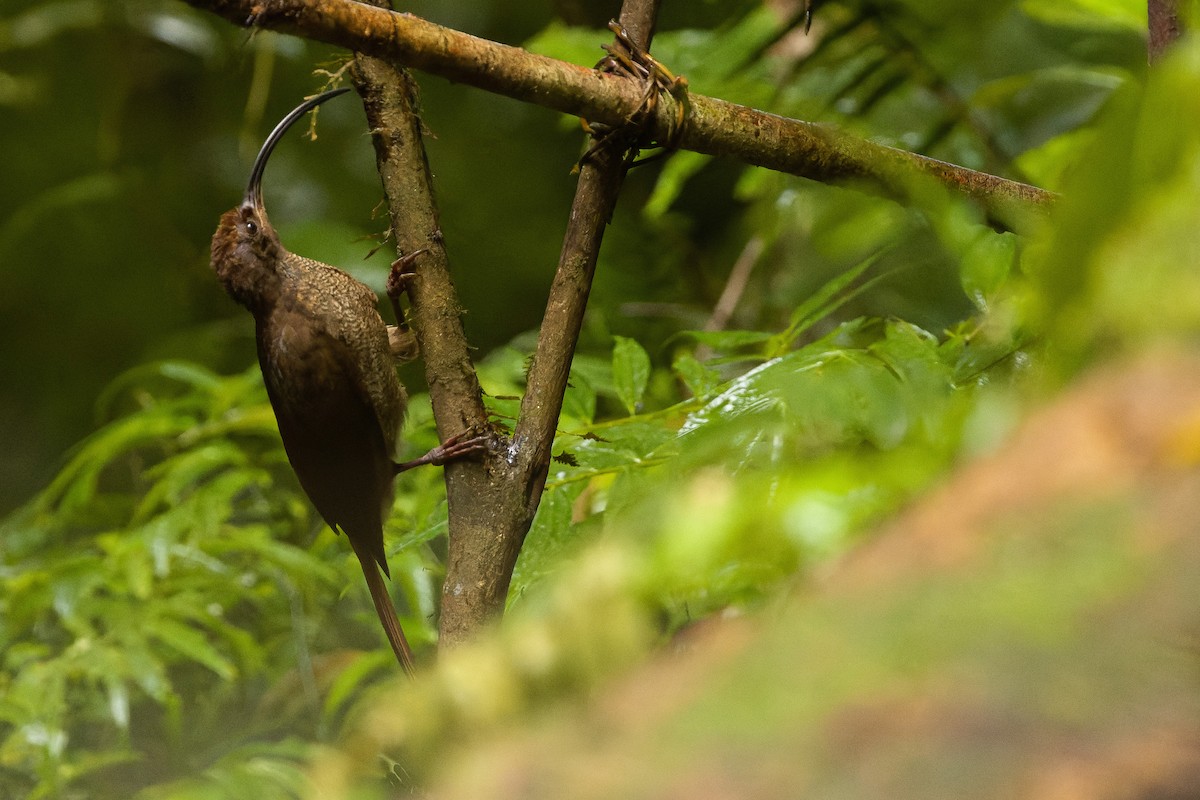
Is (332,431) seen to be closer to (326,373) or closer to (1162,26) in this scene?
(326,373)

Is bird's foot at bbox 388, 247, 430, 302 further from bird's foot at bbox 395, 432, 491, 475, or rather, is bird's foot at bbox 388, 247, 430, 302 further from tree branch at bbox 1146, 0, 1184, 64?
tree branch at bbox 1146, 0, 1184, 64

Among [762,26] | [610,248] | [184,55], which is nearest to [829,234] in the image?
[762,26]

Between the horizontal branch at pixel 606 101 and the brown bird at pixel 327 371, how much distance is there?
487 mm

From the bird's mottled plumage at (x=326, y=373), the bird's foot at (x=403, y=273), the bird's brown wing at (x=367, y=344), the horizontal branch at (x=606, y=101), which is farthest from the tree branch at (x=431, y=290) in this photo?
the bird's brown wing at (x=367, y=344)

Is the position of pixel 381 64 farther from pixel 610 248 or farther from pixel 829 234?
pixel 610 248

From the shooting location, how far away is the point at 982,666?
276 millimetres

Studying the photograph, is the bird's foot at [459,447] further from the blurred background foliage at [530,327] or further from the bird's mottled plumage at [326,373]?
the bird's mottled plumage at [326,373]

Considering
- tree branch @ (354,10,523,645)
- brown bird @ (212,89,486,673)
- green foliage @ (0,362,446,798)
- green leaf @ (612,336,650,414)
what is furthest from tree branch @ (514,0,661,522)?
green foliage @ (0,362,446,798)

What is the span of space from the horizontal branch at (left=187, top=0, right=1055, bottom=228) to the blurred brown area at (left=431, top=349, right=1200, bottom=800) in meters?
0.46

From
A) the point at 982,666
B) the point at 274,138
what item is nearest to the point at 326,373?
the point at 274,138

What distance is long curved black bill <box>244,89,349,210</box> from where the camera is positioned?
41.7 inches

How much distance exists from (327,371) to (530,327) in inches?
51.8

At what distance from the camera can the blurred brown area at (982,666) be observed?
0.83ft

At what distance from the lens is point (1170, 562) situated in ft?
0.91
